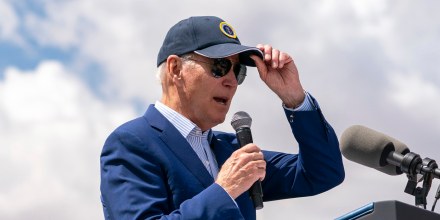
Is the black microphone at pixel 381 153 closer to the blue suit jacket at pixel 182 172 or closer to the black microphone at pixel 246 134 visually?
the blue suit jacket at pixel 182 172

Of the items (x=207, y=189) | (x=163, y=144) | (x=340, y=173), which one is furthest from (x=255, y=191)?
(x=340, y=173)

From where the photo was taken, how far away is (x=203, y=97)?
17.2ft

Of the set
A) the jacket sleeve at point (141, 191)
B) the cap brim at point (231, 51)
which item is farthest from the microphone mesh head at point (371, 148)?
the jacket sleeve at point (141, 191)

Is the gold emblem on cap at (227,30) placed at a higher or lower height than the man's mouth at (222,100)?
higher

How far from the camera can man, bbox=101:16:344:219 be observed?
14.9 feet

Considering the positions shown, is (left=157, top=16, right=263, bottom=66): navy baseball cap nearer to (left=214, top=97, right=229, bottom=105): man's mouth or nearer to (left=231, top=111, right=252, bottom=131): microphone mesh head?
(left=214, top=97, right=229, bottom=105): man's mouth

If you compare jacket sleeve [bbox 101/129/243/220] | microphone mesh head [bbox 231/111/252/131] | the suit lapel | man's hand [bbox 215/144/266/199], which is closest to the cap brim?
microphone mesh head [bbox 231/111/252/131]

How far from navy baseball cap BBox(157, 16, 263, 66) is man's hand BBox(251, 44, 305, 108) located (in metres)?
0.08

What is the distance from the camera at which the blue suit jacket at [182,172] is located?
14.9ft

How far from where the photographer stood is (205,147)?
5301mm

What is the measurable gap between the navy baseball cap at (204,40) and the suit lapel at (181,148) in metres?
0.57

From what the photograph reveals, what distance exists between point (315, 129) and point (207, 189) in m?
1.26

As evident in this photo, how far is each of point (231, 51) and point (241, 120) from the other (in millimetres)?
523

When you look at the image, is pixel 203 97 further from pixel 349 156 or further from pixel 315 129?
pixel 349 156
